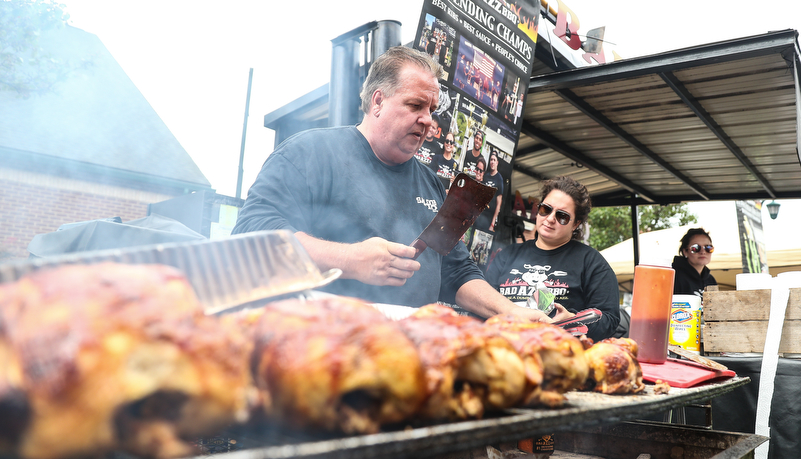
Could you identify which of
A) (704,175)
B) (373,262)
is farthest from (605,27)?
(373,262)

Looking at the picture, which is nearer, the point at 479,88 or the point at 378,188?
the point at 378,188

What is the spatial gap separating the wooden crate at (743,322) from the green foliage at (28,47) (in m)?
6.01

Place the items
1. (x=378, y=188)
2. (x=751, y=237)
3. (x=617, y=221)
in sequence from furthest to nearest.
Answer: (x=617, y=221) → (x=751, y=237) → (x=378, y=188)

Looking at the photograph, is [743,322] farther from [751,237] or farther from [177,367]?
[751,237]

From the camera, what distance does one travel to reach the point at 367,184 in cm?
249

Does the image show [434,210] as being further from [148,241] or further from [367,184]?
[148,241]

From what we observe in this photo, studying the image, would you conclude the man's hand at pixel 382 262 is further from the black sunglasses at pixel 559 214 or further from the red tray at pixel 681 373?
the black sunglasses at pixel 559 214

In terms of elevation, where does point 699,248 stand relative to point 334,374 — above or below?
above

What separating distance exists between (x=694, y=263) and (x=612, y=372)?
19.5 feet

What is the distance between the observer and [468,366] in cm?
Result: 100

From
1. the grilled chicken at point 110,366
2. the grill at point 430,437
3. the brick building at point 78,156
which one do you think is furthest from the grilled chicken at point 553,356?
the brick building at point 78,156

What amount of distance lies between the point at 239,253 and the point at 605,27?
6.67m

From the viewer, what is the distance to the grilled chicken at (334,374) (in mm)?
699

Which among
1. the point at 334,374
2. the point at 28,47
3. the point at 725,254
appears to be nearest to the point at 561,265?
the point at 334,374
